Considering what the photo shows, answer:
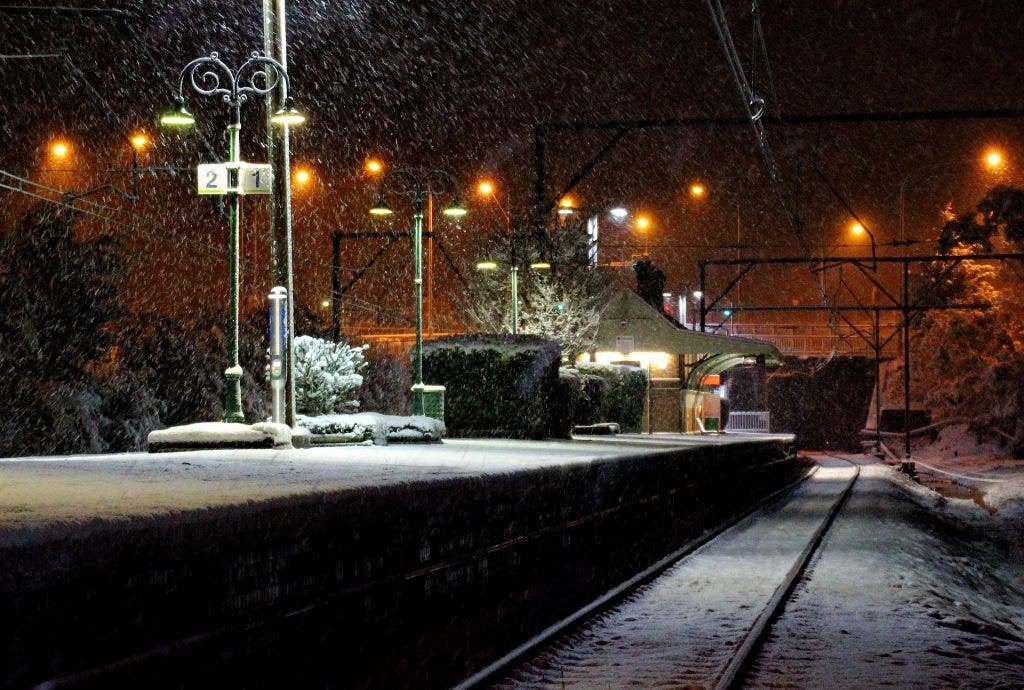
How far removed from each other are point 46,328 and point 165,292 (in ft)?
27.2

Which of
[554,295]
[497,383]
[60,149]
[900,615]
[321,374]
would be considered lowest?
[900,615]

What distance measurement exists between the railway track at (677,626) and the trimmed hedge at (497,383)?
9274 mm

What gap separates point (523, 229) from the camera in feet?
145

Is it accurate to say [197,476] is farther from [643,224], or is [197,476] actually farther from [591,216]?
[643,224]

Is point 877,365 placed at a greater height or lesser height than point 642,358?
lesser

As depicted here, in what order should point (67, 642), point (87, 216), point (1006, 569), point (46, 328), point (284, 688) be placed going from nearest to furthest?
1. point (67, 642)
2. point (284, 688)
3. point (1006, 569)
4. point (46, 328)
5. point (87, 216)

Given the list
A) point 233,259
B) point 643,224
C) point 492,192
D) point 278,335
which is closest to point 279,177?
point 233,259

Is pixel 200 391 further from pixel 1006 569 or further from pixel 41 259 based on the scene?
pixel 1006 569

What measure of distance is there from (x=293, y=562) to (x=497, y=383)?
19.9 metres

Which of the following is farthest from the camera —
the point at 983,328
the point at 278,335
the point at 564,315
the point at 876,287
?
the point at 983,328

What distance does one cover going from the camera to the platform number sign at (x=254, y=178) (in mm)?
20312

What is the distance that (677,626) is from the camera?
12.0 meters

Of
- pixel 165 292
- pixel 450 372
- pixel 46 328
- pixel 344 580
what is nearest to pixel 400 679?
pixel 344 580

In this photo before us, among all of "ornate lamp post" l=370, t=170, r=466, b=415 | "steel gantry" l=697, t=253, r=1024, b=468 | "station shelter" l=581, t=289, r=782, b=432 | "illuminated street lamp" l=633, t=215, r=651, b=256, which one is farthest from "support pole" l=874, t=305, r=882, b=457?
"ornate lamp post" l=370, t=170, r=466, b=415
